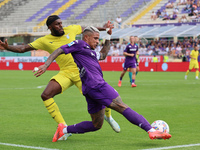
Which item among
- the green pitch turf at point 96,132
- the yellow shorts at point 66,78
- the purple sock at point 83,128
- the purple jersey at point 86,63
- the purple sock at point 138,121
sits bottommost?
the green pitch turf at point 96,132

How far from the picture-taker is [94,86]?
661cm

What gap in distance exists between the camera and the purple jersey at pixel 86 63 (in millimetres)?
6668

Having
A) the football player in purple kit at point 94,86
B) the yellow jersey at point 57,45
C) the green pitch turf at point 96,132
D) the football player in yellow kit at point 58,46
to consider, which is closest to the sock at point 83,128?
the football player in purple kit at point 94,86

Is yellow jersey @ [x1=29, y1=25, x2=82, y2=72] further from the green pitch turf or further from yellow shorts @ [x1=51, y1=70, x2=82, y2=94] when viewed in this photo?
the green pitch turf

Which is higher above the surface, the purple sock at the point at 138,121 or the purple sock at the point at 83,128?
the purple sock at the point at 138,121

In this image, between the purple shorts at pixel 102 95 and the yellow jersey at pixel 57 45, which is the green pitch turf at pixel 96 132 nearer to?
the purple shorts at pixel 102 95

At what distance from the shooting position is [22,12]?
6338 centimetres

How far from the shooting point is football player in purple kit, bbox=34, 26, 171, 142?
6520 millimetres

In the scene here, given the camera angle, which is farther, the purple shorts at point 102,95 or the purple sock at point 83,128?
the purple sock at point 83,128

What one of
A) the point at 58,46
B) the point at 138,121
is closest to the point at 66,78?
the point at 58,46

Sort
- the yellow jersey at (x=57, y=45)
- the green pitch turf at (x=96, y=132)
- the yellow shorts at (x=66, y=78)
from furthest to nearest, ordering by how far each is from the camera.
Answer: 1. the yellow jersey at (x=57, y=45)
2. the yellow shorts at (x=66, y=78)
3. the green pitch turf at (x=96, y=132)

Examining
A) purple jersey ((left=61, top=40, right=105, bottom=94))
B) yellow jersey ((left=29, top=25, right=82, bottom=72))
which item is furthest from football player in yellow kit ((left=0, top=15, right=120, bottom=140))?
purple jersey ((left=61, top=40, right=105, bottom=94))

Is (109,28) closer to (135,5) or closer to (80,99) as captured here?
(80,99)

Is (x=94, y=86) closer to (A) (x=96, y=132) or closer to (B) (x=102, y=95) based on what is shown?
(B) (x=102, y=95)
